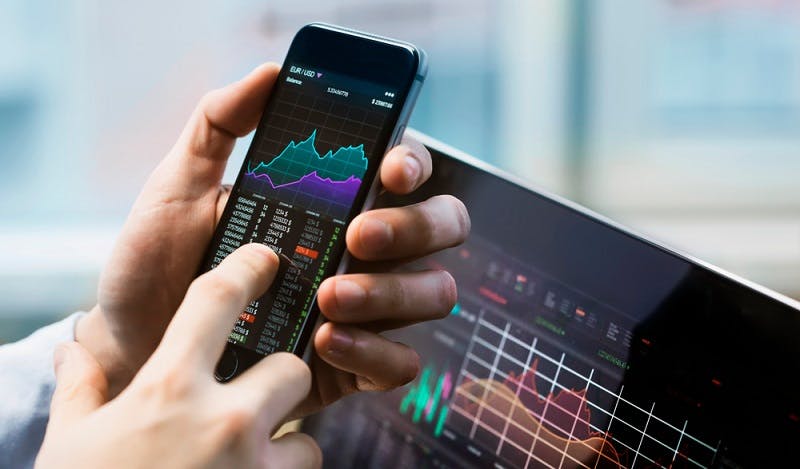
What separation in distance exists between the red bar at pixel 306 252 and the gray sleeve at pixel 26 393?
0.29 metres

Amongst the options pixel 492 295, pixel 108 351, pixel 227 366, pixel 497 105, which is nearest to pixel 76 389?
pixel 227 366

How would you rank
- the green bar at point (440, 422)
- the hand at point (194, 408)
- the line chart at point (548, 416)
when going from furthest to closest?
the green bar at point (440, 422), the line chart at point (548, 416), the hand at point (194, 408)

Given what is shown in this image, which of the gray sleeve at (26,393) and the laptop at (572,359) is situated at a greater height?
the laptop at (572,359)

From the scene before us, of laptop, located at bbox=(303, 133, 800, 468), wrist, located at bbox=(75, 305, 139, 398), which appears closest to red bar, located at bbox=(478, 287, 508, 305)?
laptop, located at bbox=(303, 133, 800, 468)

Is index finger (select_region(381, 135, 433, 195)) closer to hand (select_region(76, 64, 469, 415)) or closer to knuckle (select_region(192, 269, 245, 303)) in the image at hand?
hand (select_region(76, 64, 469, 415))

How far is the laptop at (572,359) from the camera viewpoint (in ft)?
1.63

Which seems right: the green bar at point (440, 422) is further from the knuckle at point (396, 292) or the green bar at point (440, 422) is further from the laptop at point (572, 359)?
the knuckle at point (396, 292)

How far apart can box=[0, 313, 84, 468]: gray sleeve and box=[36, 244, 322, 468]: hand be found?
0.80ft

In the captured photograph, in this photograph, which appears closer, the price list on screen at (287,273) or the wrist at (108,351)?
the price list on screen at (287,273)

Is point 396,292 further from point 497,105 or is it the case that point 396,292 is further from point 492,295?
point 497,105

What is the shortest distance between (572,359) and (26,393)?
19.7 inches

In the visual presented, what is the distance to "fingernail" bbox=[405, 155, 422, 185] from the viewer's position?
0.57 m

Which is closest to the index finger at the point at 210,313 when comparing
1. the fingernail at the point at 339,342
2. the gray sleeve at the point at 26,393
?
the fingernail at the point at 339,342

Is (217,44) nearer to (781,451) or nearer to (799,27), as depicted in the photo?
(799,27)
